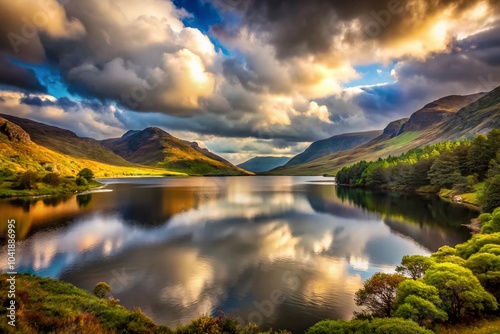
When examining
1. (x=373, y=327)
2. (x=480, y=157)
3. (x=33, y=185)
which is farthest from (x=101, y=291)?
(x=480, y=157)

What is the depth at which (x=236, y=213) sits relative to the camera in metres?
86.2

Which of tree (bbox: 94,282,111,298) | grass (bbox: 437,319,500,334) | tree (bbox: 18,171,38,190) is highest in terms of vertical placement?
tree (bbox: 18,171,38,190)

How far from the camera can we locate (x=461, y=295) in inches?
792

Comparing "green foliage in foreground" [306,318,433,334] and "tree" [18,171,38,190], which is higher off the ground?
"tree" [18,171,38,190]

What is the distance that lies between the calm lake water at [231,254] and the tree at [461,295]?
829cm

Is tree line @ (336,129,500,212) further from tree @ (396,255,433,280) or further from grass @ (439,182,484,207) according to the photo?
tree @ (396,255,433,280)

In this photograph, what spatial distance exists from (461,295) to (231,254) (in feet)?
102

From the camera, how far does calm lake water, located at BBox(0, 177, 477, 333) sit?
27.7m

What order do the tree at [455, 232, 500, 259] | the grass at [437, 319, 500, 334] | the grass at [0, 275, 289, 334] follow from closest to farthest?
the grass at [0, 275, 289, 334] → the grass at [437, 319, 500, 334] → the tree at [455, 232, 500, 259]

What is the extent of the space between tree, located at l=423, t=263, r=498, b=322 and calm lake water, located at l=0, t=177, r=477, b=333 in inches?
326

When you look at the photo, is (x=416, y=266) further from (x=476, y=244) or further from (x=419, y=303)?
(x=419, y=303)

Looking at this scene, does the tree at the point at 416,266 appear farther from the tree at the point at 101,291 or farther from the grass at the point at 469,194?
the grass at the point at 469,194

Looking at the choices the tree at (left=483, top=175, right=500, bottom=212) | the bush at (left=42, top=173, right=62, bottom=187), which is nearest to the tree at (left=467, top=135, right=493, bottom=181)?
the tree at (left=483, top=175, right=500, bottom=212)

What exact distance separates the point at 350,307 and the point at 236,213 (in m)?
61.2
